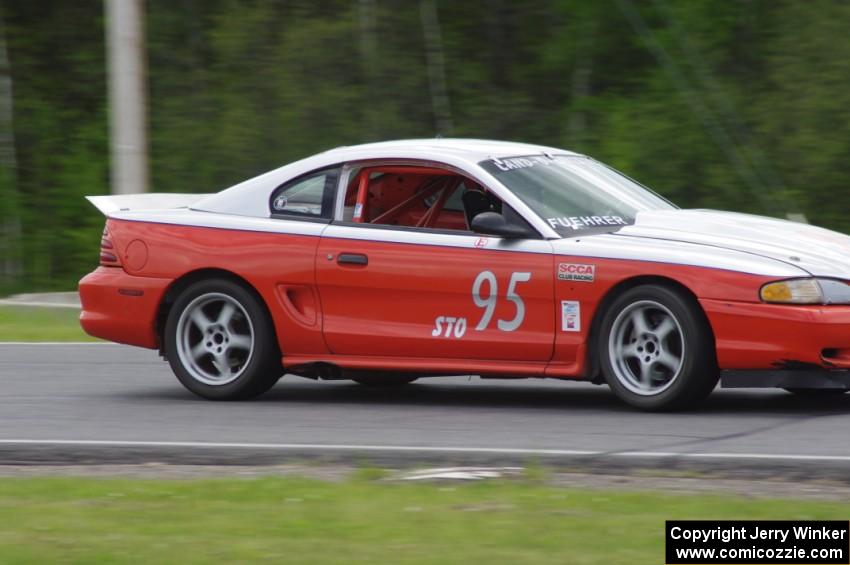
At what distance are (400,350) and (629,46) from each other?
558 inches

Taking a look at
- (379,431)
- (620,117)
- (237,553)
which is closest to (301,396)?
(379,431)

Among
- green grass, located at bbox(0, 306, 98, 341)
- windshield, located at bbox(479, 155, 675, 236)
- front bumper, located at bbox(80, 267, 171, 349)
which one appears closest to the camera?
windshield, located at bbox(479, 155, 675, 236)

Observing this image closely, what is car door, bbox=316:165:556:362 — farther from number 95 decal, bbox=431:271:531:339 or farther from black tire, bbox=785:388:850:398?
black tire, bbox=785:388:850:398

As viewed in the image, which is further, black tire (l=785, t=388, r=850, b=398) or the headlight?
black tire (l=785, t=388, r=850, b=398)

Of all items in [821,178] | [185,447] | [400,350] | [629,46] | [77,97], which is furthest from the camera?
[77,97]

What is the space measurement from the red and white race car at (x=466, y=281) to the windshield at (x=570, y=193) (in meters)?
0.02

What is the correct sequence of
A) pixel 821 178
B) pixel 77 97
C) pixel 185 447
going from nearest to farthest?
pixel 185 447 → pixel 821 178 → pixel 77 97

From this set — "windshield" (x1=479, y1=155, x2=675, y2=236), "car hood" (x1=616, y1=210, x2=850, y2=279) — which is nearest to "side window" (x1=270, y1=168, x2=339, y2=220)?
"windshield" (x1=479, y1=155, x2=675, y2=236)

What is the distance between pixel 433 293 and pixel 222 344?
4.71ft

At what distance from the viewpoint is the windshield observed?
8.95m

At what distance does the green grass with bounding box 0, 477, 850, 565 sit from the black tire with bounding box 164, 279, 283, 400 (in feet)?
8.69

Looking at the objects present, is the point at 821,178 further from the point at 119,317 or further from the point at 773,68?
the point at 119,317

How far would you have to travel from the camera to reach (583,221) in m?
8.95

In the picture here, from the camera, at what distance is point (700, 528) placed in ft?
18.1
